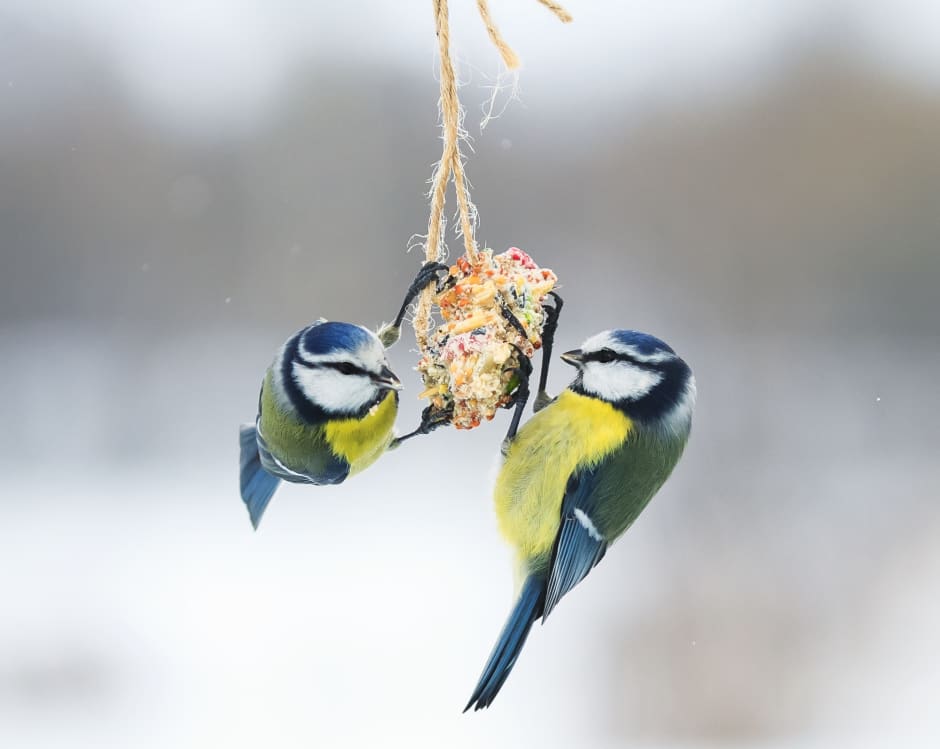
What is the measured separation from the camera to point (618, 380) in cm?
144

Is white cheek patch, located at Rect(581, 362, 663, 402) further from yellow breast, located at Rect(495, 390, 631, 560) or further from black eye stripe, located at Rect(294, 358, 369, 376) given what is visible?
black eye stripe, located at Rect(294, 358, 369, 376)

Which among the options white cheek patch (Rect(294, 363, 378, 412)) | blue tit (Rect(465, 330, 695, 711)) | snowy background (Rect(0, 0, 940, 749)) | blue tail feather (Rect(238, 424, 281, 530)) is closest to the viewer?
white cheek patch (Rect(294, 363, 378, 412))

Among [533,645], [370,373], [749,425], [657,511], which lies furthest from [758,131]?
[370,373]

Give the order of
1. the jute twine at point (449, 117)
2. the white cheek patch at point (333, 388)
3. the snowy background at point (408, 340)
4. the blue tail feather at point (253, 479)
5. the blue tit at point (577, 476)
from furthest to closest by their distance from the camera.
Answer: the snowy background at point (408, 340) < the blue tail feather at point (253, 479) < the blue tit at point (577, 476) < the white cheek patch at point (333, 388) < the jute twine at point (449, 117)

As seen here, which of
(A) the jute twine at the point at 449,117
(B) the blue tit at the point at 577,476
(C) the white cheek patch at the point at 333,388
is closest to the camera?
(A) the jute twine at the point at 449,117

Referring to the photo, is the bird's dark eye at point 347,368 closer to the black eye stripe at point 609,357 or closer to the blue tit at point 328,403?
the blue tit at point 328,403

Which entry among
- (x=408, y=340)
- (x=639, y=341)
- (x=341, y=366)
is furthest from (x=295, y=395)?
(x=408, y=340)

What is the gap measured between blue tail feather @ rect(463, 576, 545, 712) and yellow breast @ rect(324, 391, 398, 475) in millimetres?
316

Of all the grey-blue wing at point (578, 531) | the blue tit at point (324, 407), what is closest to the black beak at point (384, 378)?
the blue tit at point (324, 407)

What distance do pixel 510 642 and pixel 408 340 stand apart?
10.3ft

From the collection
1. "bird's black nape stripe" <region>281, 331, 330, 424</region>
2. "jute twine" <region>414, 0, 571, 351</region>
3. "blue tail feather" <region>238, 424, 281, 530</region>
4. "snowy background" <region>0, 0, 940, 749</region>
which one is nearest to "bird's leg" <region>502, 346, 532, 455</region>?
"jute twine" <region>414, 0, 571, 351</region>

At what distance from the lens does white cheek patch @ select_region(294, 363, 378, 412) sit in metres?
1.36

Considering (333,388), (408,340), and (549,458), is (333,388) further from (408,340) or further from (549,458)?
(408,340)

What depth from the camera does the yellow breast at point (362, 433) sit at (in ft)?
4.91
